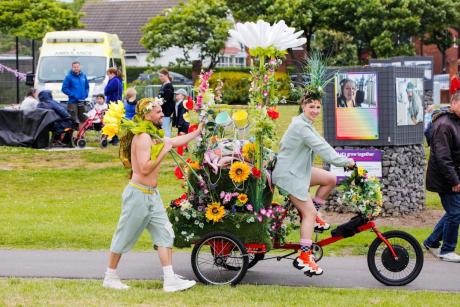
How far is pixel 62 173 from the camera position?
18344mm

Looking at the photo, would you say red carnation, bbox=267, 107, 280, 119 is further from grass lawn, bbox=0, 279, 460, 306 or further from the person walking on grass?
the person walking on grass

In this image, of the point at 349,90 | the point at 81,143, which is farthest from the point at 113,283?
the point at 81,143

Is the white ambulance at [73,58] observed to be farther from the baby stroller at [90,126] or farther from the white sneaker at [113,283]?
the white sneaker at [113,283]

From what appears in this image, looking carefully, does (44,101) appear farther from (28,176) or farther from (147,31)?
(147,31)

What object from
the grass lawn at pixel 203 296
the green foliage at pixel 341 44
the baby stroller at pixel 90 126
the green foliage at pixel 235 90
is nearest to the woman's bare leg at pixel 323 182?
the grass lawn at pixel 203 296

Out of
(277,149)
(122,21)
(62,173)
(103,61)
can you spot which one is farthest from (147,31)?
(277,149)

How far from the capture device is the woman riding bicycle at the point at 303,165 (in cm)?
922

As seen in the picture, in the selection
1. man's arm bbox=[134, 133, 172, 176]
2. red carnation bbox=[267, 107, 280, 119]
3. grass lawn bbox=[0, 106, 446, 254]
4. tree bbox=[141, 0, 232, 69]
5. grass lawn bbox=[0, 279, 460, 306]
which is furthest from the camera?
tree bbox=[141, 0, 232, 69]

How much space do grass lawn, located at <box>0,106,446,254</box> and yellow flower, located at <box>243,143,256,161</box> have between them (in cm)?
227

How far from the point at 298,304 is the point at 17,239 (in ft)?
15.3

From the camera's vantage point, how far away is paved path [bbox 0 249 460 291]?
962 centimetres

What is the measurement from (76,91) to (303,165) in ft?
49.0

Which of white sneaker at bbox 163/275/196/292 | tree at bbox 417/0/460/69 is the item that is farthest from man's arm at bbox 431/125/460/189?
tree at bbox 417/0/460/69

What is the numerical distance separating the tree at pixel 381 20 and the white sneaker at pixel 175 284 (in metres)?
41.2
